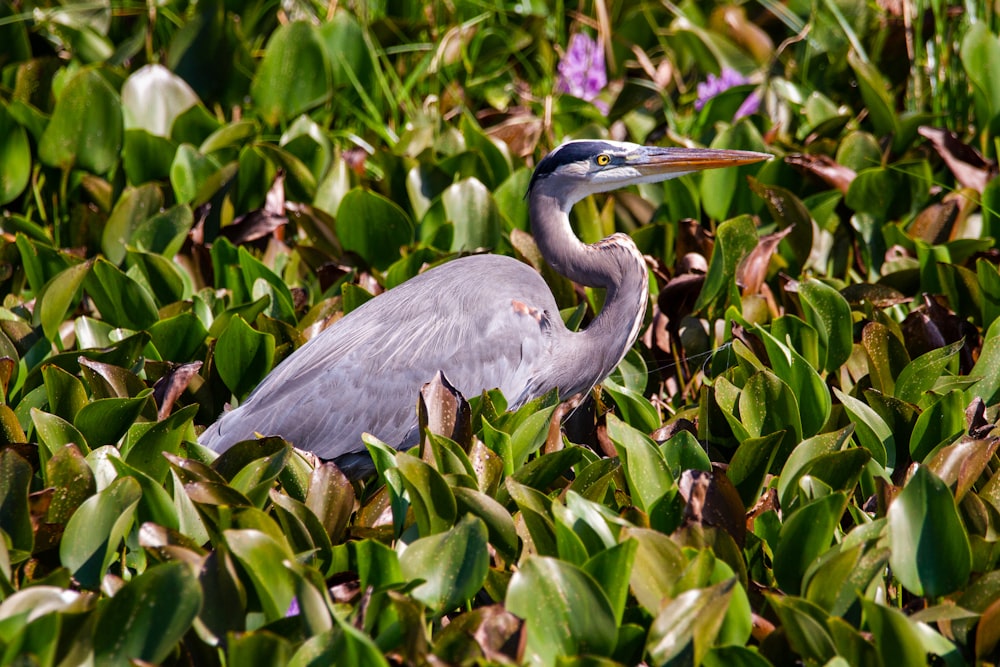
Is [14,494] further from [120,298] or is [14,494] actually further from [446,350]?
[446,350]

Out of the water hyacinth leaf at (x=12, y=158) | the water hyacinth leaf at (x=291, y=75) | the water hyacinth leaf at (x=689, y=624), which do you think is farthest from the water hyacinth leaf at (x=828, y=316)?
the water hyacinth leaf at (x=12, y=158)

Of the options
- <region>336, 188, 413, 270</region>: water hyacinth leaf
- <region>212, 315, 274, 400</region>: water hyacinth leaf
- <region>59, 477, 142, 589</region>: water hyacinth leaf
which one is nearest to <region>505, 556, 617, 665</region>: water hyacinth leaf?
<region>59, 477, 142, 589</region>: water hyacinth leaf

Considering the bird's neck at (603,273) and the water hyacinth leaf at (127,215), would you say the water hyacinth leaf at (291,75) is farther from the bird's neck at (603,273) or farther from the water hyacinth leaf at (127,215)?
the bird's neck at (603,273)

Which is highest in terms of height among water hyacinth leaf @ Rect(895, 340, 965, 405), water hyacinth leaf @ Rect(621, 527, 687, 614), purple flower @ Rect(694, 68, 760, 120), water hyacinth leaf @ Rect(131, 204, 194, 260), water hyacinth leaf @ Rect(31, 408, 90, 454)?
water hyacinth leaf @ Rect(31, 408, 90, 454)

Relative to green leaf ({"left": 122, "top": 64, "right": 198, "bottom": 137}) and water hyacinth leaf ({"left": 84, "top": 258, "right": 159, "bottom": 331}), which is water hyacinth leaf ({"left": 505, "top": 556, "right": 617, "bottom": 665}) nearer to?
water hyacinth leaf ({"left": 84, "top": 258, "right": 159, "bottom": 331})

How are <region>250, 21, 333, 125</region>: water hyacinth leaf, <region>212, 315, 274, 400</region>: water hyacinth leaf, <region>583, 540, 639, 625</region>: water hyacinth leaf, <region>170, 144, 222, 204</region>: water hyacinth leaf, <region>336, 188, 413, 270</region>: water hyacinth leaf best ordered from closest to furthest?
<region>583, 540, 639, 625</region>: water hyacinth leaf
<region>212, 315, 274, 400</region>: water hyacinth leaf
<region>336, 188, 413, 270</region>: water hyacinth leaf
<region>170, 144, 222, 204</region>: water hyacinth leaf
<region>250, 21, 333, 125</region>: water hyacinth leaf

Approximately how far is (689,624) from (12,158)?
342cm

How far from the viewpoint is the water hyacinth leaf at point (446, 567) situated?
2166mm

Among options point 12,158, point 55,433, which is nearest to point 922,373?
point 55,433

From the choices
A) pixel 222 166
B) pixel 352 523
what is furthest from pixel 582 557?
pixel 222 166

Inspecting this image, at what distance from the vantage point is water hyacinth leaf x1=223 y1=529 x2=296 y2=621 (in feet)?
6.74

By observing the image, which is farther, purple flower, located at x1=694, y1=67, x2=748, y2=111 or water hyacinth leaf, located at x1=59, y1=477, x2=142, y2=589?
purple flower, located at x1=694, y1=67, x2=748, y2=111

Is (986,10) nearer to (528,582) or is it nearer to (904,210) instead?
(904,210)

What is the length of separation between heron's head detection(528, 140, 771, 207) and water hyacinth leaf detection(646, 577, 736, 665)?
1.96m
